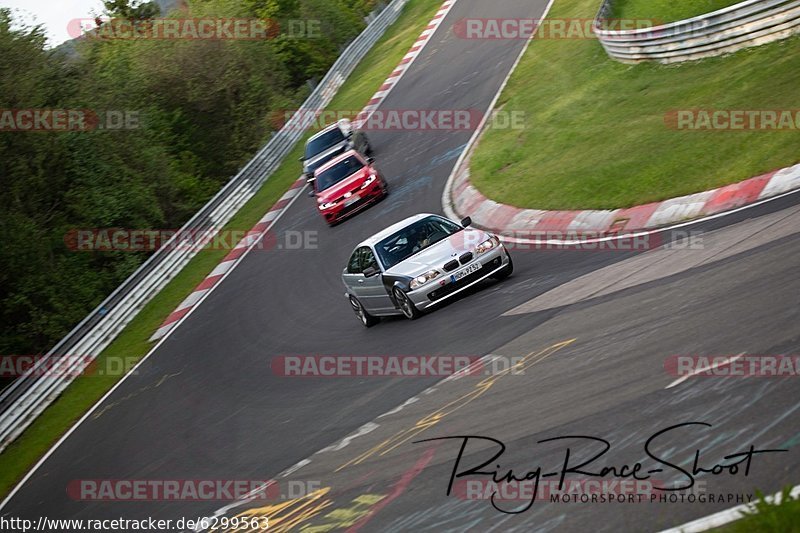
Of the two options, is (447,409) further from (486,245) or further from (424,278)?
(486,245)

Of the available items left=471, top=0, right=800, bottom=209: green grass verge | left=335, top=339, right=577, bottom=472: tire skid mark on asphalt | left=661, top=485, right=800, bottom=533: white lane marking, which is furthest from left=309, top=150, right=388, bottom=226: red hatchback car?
left=661, top=485, right=800, bottom=533: white lane marking

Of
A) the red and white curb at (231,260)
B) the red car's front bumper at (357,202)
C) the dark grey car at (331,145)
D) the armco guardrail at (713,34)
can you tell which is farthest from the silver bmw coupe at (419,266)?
the dark grey car at (331,145)

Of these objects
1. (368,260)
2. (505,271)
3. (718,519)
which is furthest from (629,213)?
(718,519)

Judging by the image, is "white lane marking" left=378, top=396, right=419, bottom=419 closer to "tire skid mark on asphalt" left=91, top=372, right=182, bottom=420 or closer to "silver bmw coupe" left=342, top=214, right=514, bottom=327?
"silver bmw coupe" left=342, top=214, right=514, bottom=327

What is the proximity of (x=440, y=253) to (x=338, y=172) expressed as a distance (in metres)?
11.1

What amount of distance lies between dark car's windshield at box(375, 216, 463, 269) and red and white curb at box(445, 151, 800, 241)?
197cm

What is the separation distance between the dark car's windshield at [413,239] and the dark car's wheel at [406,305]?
22.6 inches

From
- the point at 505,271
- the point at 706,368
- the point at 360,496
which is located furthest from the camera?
the point at 505,271

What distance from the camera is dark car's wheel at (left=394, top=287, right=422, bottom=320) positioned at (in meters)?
14.2

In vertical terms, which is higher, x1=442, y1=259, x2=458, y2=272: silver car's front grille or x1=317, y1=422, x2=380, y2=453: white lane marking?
x1=442, y1=259, x2=458, y2=272: silver car's front grille

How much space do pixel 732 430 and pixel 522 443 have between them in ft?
6.25

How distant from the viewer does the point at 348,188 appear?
24188 mm

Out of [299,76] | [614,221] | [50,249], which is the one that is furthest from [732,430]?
[299,76]

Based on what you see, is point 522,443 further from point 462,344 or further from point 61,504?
point 61,504
